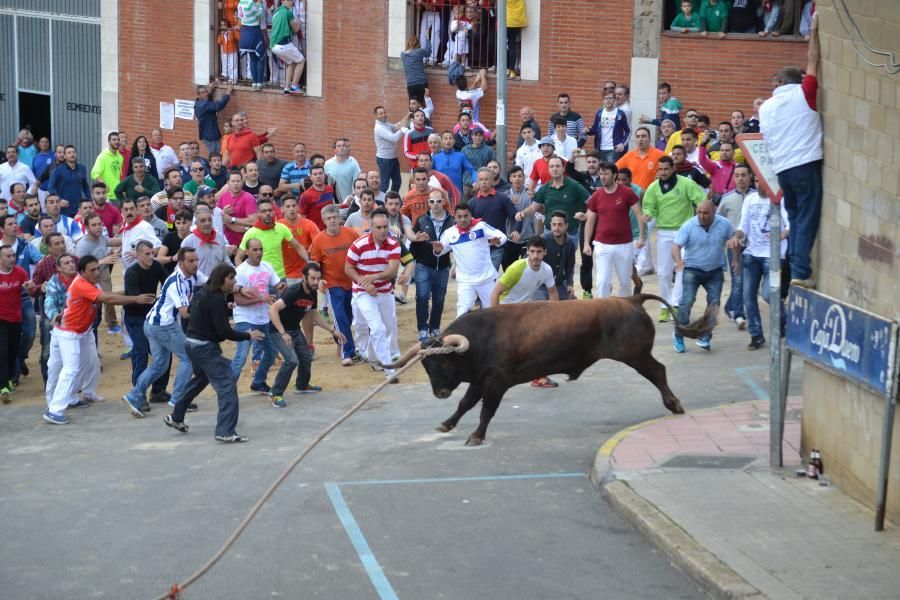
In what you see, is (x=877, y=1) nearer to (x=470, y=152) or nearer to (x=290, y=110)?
(x=470, y=152)

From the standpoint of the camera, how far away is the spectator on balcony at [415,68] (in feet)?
80.2

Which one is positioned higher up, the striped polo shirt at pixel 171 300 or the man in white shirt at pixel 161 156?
the man in white shirt at pixel 161 156

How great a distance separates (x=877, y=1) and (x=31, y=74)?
24.6 meters

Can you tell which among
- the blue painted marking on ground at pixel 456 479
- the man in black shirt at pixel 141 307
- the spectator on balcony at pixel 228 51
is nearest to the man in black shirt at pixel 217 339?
the blue painted marking on ground at pixel 456 479

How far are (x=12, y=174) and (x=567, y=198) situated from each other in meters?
10.8

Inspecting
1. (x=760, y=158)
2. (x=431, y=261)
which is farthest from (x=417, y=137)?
(x=760, y=158)

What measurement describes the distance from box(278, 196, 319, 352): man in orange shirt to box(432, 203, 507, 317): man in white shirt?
1.91 metres

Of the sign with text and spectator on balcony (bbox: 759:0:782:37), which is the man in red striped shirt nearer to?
the sign with text

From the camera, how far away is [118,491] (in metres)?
11.6

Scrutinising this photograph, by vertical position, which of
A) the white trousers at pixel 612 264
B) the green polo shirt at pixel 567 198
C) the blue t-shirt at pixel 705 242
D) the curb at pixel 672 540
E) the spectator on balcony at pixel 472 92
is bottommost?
the curb at pixel 672 540

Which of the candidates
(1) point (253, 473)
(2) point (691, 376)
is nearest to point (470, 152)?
(2) point (691, 376)

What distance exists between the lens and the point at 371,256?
1568 centimetres

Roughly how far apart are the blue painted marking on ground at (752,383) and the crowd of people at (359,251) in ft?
2.55

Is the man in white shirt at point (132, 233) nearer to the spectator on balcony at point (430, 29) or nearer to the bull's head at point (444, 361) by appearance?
the bull's head at point (444, 361)
